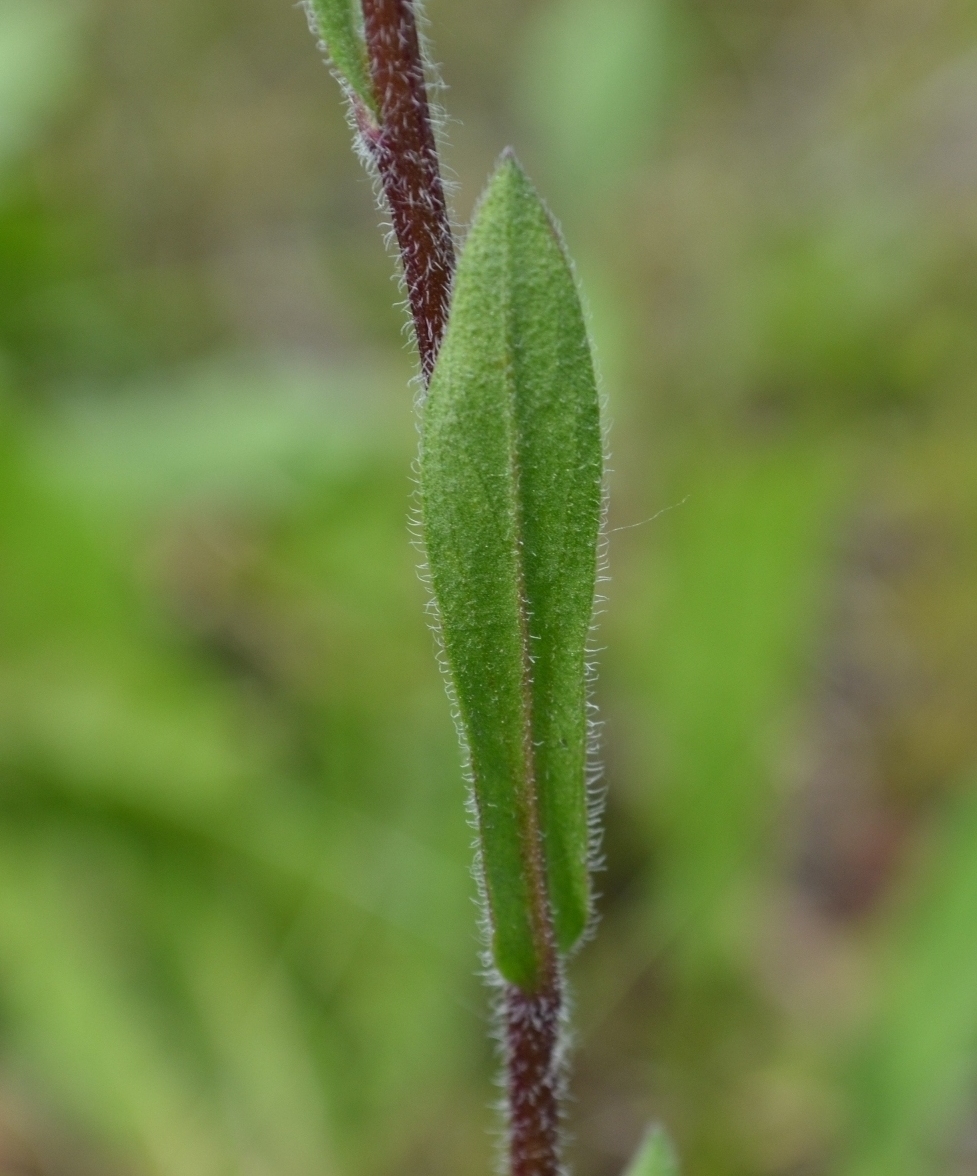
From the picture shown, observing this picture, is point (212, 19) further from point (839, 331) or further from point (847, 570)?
point (847, 570)

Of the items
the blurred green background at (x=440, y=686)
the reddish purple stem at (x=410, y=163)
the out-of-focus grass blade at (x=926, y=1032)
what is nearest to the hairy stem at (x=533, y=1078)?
the reddish purple stem at (x=410, y=163)

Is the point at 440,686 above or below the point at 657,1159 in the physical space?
above

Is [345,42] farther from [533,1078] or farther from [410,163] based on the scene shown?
[533,1078]

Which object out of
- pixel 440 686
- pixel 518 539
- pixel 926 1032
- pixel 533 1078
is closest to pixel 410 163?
pixel 518 539

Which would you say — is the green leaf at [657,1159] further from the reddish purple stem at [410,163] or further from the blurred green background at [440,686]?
the blurred green background at [440,686]

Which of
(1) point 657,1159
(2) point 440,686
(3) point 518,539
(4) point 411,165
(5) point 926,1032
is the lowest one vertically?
(5) point 926,1032

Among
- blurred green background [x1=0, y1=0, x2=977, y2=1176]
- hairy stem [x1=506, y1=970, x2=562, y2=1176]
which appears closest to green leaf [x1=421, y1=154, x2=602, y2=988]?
hairy stem [x1=506, y1=970, x2=562, y2=1176]
